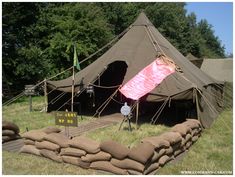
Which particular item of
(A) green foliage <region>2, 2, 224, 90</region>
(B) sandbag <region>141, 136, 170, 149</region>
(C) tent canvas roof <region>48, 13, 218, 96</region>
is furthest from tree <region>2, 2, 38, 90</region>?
(B) sandbag <region>141, 136, 170, 149</region>

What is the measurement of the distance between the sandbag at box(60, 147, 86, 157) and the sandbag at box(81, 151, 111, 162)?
0.31 feet

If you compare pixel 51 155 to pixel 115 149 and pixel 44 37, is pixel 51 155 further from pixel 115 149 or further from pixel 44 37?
pixel 44 37

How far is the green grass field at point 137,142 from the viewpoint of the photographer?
669 centimetres

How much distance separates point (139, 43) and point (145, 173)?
7027mm

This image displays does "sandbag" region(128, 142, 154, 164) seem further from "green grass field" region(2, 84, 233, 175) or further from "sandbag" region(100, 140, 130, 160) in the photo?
"green grass field" region(2, 84, 233, 175)

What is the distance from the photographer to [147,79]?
10891 millimetres

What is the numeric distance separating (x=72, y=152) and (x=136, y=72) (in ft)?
16.9

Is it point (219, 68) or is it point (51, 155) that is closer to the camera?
point (51, 155)

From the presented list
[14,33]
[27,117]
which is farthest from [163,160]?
[14,33]

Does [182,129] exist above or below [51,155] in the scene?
above

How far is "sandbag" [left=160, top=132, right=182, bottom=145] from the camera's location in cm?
715

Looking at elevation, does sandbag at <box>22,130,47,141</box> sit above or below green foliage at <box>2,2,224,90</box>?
below

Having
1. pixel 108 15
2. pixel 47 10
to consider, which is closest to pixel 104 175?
pixel 47 10

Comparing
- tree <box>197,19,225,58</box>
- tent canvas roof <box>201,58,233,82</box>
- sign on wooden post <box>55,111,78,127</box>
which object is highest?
tree <box>197,19,225,58</box>
